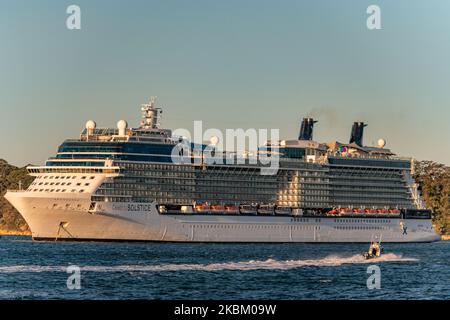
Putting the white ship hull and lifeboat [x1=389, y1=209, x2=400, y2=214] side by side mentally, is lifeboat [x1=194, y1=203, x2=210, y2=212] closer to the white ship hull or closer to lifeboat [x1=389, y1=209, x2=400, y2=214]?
the white ship hull

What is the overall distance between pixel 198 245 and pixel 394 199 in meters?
38.3

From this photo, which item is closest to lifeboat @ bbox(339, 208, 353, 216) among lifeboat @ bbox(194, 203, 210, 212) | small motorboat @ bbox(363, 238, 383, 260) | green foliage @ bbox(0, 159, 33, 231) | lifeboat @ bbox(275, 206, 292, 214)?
lifeboat @ bbox(275, 206, 292, 214)

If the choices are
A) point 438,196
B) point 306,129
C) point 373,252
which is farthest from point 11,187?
point 373,252

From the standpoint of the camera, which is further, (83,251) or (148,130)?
(148,130)

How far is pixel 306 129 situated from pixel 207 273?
201 feet

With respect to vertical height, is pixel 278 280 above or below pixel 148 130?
below

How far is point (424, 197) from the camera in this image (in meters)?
174

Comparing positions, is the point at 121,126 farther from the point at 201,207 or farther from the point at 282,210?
the point at 282,210

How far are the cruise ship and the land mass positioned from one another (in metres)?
42.7

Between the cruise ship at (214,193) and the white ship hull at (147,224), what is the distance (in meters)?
0.11

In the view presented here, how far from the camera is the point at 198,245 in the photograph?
101062 millimetres

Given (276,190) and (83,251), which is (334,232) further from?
(83,251)
